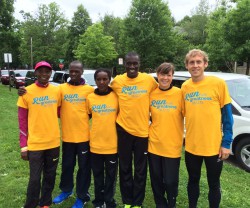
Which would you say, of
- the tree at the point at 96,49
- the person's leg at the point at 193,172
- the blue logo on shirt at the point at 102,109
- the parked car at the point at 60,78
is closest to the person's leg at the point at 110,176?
the blue logo on shirt at the point at 102,109

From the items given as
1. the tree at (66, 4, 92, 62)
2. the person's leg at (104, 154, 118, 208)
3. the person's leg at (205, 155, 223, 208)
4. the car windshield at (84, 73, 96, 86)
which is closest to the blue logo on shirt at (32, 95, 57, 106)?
the person's leg at (104, 154, 118, 208)

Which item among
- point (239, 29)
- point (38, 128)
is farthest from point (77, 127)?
point (239, 29)

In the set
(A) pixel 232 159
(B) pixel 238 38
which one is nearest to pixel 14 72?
(B) pixel 238 38

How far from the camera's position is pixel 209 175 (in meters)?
3.36

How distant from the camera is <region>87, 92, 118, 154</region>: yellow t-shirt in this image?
3.70 metres

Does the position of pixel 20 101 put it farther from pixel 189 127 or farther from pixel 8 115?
pixel 8 115

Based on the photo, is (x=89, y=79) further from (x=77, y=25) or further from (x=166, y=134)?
(x=77, y=25)

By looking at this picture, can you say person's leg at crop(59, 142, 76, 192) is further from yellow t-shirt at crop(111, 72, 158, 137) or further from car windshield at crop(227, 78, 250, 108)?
car windshield at crop(227, 78, 250, 108)

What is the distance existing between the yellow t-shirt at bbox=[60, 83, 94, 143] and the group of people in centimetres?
1

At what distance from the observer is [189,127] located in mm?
3375

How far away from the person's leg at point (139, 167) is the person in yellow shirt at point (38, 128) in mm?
1028

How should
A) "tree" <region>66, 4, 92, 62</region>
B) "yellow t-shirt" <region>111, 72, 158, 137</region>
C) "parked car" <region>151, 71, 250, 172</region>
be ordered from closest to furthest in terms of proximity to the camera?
1. "yellow t-shirt" <region>111, 72, 158, 137</region>
2. "parked car" <region>151, 71, 250, 172</region>
3. "tree" <region>66, 4, 92, 62</region>

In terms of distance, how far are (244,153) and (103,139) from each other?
321 cm

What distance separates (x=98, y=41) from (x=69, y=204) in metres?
32.7
